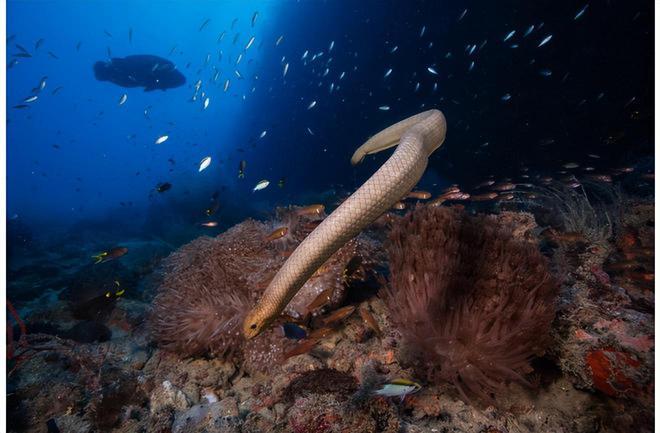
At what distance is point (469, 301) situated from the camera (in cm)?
288

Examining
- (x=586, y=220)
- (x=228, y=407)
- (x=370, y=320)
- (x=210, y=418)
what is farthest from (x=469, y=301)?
(x=586, y=220)

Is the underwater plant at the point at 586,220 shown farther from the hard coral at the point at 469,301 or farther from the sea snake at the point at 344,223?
the sea snake at the point at 344,223

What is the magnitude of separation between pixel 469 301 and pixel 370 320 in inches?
38.9

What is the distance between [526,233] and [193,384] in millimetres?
4978

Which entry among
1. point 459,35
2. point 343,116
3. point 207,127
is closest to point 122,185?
point 207,127

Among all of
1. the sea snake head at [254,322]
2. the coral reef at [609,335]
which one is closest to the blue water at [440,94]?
the coral reef at [609,335]

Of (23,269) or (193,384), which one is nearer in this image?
(193,384)

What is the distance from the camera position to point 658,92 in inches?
88.4

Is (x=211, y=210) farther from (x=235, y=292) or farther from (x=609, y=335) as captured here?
(x=609, y=335)

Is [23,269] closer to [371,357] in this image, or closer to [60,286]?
[60,286]

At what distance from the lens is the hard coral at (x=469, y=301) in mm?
2604

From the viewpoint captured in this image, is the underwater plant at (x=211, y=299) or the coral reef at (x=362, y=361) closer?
the coral reef at (x=362, y=361)

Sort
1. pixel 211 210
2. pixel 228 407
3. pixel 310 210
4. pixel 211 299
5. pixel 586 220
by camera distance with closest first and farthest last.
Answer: pixel 228 407
pixel 211 299
pixel 310 210
pixel 586 220
pixel 211 210

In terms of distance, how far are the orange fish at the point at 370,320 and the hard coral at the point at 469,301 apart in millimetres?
211
